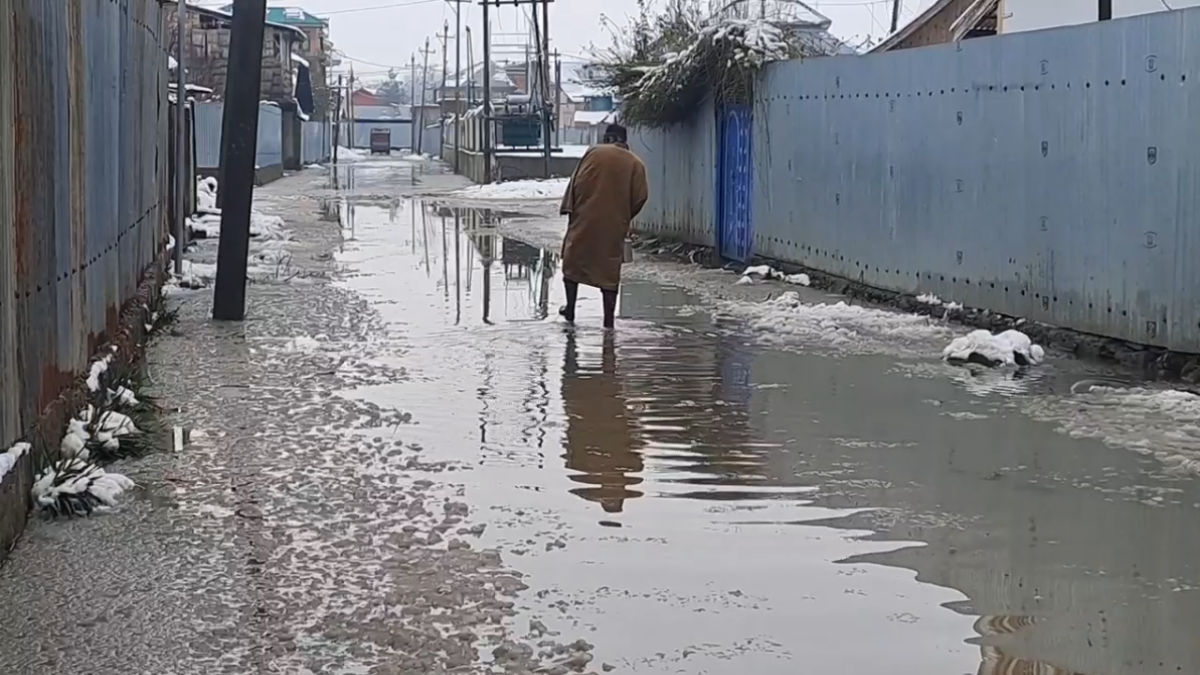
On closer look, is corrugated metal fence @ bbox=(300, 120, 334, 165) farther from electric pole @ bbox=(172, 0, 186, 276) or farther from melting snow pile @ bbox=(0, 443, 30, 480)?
melting snow pile @ bbox=(0, 443, 30, 480)

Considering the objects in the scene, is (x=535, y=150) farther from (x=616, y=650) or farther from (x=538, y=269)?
(x=616, y=650)

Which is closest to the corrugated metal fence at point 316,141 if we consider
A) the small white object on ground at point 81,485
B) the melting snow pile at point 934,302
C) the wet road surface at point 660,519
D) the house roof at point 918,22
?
the house roof at point 918,22

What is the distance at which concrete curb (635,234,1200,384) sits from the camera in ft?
30.7

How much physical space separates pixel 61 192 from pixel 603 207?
239 inches

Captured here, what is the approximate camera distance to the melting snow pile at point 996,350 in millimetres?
10016

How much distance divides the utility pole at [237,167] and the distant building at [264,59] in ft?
93.8

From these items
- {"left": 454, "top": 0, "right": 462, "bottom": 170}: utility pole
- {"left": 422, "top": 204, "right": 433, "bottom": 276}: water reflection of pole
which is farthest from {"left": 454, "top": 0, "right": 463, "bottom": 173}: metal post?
{"left": 422, "top": 204, "right": 433, "bottom": 276}: water reflection of pole

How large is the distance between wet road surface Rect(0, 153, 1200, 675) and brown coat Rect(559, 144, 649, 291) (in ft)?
4.46

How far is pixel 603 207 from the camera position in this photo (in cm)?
1218

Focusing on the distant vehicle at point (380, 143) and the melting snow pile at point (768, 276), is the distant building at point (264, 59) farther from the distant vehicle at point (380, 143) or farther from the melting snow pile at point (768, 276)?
the distant vehicle at point (380, 143)

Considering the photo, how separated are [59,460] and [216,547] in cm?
102

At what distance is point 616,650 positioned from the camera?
4.62 m

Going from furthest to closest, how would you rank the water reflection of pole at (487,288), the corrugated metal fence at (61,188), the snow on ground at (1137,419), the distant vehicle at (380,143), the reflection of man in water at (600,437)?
the distant vehicle at (380,143), the water reflection of pole at (487,288), the snow on ground at (1137,419), the reflection of man in water at (600,437), the corrugated metal fence at (61,188)

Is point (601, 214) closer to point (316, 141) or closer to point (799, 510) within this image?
point (799, 510)
